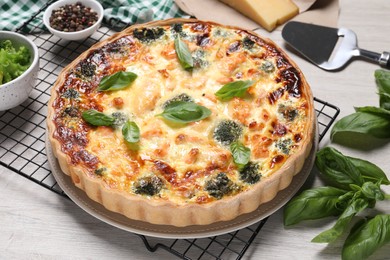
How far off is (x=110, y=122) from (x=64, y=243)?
60 cm

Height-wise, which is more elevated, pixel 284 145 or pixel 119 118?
pixel 284 145

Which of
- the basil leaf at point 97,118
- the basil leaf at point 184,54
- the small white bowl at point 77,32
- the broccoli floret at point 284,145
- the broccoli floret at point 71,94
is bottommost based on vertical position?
the small white bowl at point 77,32

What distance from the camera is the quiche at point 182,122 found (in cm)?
273

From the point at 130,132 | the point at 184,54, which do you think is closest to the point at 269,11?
the point at 184,54

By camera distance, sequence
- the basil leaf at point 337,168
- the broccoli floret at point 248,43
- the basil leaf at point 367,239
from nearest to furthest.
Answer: the basil leaf at point 367,239 < the basil leaf at point 337,168 < the broccoli floret at point 248,43

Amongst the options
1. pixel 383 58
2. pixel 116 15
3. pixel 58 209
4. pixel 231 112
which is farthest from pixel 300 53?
pixel 58 209

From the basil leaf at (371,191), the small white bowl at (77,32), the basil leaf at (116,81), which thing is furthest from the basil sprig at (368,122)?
the small white bowl at (77,32)

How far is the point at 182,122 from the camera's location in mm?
2979

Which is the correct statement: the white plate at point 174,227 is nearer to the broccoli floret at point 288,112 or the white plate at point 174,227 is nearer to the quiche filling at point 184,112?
the quiche filling at point 184,112

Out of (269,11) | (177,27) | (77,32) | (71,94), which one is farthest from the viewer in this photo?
(269,11)

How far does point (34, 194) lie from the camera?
10.1 ft

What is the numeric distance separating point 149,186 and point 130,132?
0.30m

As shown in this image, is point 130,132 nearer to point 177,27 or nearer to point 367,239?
point 177,27

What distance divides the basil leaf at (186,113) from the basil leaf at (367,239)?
0.87 metres
